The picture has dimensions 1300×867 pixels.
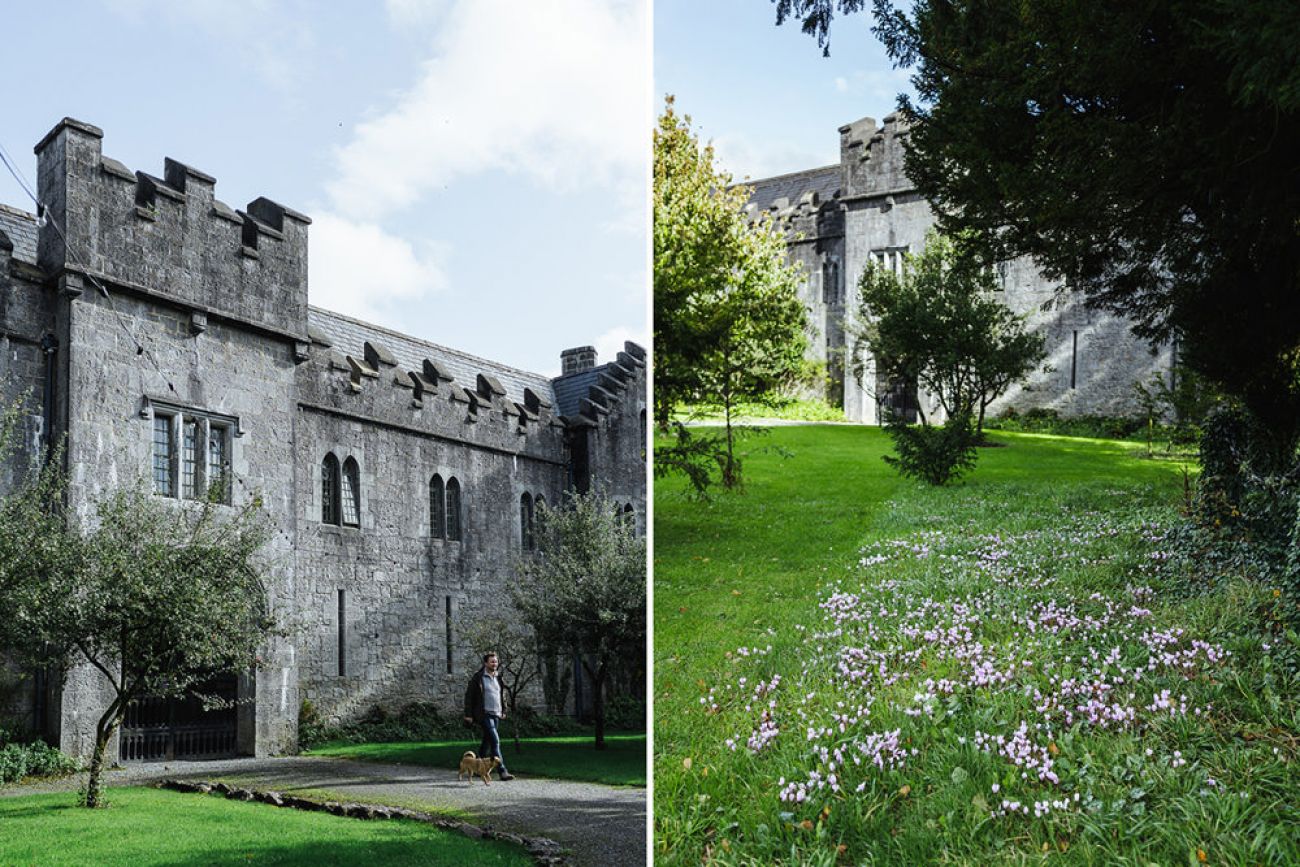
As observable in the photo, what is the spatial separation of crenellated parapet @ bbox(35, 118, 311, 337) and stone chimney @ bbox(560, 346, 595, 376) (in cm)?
125

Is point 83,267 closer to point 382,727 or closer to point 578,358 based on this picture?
point 578,358

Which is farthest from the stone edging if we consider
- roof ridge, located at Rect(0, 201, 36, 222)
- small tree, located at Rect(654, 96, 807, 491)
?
roof ridge, located at Rect(0, 201, 36, 222)

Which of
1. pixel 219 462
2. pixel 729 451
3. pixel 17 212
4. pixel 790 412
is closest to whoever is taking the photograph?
pixel 17 212

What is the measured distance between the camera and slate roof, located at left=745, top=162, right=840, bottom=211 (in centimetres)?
427

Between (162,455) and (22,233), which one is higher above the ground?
(22,233)

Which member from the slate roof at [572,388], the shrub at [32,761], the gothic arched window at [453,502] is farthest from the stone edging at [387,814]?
the slate roof at [572,388]

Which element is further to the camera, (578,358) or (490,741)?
(578,358)

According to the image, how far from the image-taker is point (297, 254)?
16.5 feet

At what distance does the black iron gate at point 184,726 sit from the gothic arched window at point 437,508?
45.9 inches

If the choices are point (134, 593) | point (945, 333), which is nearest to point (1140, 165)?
point (945, 333)

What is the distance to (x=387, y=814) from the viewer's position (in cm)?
442

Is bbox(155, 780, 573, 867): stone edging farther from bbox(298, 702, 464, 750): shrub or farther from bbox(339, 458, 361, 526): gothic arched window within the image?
bbox(339, 458, 361, 526): gothic arched window

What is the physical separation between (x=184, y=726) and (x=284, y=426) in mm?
1394

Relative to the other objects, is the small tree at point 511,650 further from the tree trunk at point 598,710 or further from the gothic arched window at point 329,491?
the gothic arched window at point 329,491
